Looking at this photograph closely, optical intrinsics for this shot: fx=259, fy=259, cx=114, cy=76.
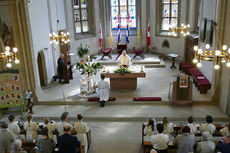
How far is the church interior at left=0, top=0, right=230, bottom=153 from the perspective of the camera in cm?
810

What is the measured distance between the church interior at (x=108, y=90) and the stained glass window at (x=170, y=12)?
1.05 meters

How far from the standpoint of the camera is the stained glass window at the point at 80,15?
19.8 meters

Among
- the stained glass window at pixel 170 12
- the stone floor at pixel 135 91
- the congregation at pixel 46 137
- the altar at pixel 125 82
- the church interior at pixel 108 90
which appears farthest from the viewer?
the stained glass window at pixel 170 12

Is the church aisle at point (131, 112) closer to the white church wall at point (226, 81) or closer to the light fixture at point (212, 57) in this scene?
the white church wall at point (226, 81)

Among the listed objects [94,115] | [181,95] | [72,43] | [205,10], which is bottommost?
[94,115]

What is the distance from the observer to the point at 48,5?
15.0 metres

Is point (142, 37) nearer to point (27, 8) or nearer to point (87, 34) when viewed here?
point (87, 34)

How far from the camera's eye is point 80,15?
20016mm

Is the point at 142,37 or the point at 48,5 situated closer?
the point at 48,5

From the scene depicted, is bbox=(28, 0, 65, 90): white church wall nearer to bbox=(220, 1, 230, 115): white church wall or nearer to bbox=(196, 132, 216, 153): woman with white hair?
bbox=(220, 1, 230, 115): white church wall

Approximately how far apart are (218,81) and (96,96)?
19.1 ft

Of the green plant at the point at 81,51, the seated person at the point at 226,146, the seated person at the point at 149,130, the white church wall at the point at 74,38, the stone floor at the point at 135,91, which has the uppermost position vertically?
the white church wall at the point at 74,38

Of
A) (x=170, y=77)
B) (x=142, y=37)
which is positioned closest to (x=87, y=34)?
(x=142, y=37)

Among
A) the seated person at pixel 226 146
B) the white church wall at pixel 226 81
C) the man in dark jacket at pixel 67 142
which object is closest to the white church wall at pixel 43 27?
the man in dark jacket at pixel 67 142
